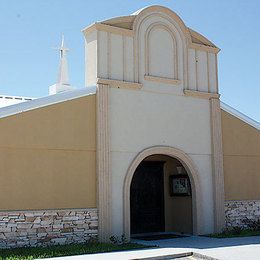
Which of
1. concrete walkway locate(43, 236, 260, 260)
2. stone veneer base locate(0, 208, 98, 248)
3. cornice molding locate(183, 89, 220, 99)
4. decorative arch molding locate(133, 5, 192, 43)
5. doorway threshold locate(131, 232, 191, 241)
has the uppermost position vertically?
decorative arch molding locate(133, 5, 192, 43)

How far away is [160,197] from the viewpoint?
18.1m

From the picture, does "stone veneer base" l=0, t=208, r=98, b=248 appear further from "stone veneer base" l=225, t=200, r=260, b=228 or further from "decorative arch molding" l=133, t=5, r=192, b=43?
"decorative arch molding" l=133, t=5, r=192, b=43

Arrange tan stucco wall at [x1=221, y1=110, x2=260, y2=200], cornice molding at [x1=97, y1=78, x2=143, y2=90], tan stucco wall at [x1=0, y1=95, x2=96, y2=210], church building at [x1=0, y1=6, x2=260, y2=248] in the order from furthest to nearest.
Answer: tan stucco wall at [x1=221, y1=110, x2=260, y2=200]
cornice molding at [x1=97, y1=78, x2=143, y2=90]
church building at [x1=0, y1=6, x2=260, y2=248]
tan stucco wall at [x1=0, y1=95, x2=96, y2=210]

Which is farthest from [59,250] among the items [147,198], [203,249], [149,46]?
[149,46]

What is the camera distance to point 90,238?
45.6ft

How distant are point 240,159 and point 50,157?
772cm

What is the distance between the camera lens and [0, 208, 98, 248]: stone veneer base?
500 inches

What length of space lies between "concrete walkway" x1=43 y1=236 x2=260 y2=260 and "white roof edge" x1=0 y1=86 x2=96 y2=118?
173 inches

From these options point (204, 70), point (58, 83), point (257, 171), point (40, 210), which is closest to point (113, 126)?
point (40, 210)

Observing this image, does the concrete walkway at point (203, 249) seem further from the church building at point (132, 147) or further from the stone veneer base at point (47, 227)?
the stone veneer base at point (47, 227)

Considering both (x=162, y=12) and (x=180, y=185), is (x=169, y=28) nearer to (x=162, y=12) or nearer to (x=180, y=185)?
(x=162, y=12)

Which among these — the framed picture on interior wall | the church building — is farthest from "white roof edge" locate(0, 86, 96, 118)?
the framed picture on interior wall

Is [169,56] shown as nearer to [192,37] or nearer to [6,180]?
[192,37]

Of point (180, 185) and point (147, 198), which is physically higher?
point (180, 185)
